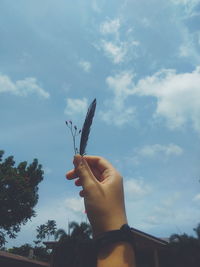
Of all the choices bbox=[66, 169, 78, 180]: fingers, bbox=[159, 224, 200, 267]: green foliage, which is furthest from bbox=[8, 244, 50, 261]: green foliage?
bbox=[66, 169, 78, 180]: fingers

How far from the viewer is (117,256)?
232cm

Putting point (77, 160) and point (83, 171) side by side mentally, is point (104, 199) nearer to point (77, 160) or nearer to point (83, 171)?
point (83, 171)

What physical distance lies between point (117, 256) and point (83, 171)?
34.0 inches

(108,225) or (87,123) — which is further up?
(87,123)

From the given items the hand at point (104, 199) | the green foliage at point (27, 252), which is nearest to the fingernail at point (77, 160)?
the hand at point (104, 199)

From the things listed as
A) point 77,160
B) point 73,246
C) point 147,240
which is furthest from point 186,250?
point 77,160

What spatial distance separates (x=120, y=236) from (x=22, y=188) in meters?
22.5

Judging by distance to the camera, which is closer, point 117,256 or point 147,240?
point 117,256

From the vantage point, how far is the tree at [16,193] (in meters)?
23.2

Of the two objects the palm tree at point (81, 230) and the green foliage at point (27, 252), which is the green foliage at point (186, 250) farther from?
the green foliage at point (27, 252)

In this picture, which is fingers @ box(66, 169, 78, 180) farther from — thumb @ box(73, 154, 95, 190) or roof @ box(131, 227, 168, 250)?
roof @ box(131, 227, 168, 250)

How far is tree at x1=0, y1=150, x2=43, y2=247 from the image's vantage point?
23.2 meters

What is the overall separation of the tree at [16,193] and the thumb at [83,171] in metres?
21.5

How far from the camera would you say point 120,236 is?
240 cm
